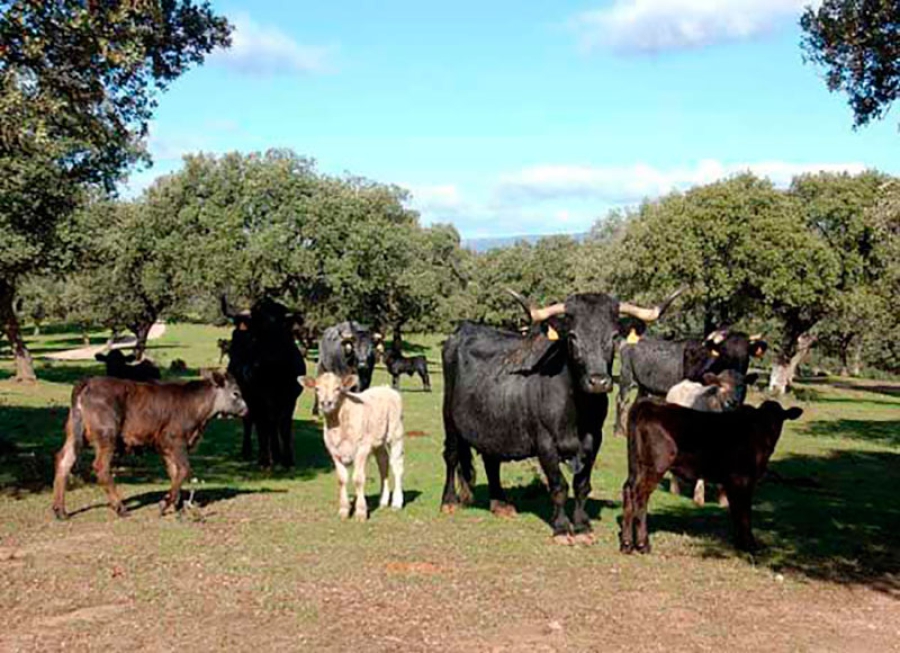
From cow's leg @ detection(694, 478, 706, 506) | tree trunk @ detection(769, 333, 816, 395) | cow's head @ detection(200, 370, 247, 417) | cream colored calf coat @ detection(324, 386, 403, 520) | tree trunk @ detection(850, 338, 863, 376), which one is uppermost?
cow's head @ detection(200, 370, 247, 417)

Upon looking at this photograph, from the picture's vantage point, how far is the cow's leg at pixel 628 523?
12.0m

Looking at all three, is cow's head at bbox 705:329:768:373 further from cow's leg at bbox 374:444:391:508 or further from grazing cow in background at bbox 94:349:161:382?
grazing cow in background at bbox 94:349:161:382

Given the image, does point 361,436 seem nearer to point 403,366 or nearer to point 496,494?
point 496,494

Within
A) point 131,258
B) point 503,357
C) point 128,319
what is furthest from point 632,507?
point 128,319

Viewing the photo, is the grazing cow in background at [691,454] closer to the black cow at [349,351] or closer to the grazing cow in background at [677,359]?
the grazing cow in background at [677,359]

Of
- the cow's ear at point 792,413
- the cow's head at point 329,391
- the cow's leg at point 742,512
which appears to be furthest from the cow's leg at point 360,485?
the cow's ear at point 792,413

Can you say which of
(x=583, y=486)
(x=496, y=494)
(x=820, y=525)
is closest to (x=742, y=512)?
(x=583, y=486)

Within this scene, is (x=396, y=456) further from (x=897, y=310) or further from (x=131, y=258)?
(x=131, y=258)

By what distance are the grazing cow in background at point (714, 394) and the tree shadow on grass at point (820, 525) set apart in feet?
1.53

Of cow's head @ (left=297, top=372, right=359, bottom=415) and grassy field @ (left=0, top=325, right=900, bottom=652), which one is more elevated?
cow's head @ (left=297, top=372, right=359, bottom=415)

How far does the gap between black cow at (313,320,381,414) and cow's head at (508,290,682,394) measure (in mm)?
11994

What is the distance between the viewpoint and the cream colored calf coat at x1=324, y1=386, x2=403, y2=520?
45.3 feet

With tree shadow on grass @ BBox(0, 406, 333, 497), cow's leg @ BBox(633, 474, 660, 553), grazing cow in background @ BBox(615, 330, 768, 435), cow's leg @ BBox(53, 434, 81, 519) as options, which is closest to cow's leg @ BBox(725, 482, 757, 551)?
cow's leg @ BBox(633, 474, 660, 553)

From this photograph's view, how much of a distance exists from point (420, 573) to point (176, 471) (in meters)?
4.62
